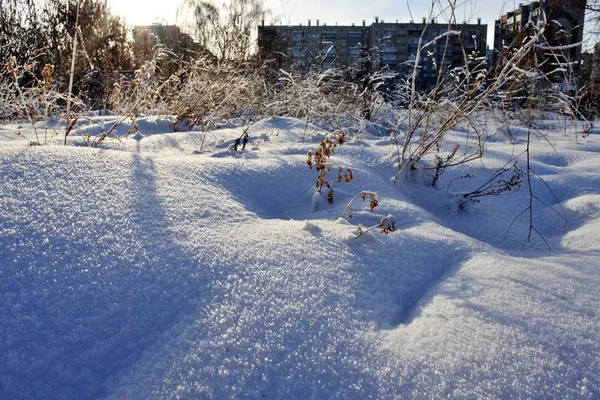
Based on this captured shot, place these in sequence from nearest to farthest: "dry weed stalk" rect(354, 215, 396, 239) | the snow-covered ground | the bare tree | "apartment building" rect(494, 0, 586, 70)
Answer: the snow-covered ground, "dry weed stalk" rect(354, 215, 396, 239), "apartment building" rect(494, 0, 586, 70), the bare tree

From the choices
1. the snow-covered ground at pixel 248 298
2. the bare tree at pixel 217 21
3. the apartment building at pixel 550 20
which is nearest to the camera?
the snow-covered ground at pixel 248 298

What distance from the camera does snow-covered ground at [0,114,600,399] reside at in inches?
28.1

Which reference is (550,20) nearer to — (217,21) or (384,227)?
(384,227)

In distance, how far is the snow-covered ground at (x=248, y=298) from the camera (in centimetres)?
71

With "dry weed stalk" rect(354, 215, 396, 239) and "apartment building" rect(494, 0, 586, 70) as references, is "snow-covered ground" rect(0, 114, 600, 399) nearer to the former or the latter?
"dry weed stalk" rect(354, 215, 396, 239)

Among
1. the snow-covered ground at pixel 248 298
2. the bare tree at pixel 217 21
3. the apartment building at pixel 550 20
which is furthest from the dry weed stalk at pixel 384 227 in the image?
the bare tree at pixel 217 21

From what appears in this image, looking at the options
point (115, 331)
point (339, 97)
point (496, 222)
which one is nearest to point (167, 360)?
point (115, 331)

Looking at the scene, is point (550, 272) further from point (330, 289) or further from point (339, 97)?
point (339, 97)

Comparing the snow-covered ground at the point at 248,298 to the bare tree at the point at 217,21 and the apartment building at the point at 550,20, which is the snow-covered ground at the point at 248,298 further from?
the bare tree at the point at 217,21

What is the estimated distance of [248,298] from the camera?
902 mm

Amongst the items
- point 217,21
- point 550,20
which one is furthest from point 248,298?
point 217,21

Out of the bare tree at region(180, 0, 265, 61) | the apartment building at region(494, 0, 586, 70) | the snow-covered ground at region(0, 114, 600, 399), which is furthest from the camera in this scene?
the bare tree at region(180, 0, 265, 61)

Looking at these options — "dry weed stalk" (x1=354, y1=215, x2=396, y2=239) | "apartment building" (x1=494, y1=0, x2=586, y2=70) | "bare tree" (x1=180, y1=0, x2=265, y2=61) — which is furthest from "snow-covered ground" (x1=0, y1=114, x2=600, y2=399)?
"bare tree" (x1=180, y1=0, x2=265, y2=61)

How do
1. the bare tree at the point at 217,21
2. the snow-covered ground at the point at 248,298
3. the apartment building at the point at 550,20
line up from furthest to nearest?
the bare tree at the point at 217,21 < the apartment building at the point at 550,20 < the snow-covered ground at the point at 248,298
